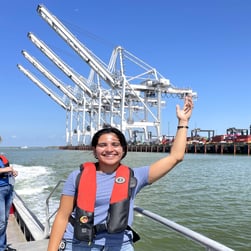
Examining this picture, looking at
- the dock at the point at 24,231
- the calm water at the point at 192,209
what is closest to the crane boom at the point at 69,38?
the calm water at the point at 192,209

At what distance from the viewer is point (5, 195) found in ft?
12.8

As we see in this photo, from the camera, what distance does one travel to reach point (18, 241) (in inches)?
189

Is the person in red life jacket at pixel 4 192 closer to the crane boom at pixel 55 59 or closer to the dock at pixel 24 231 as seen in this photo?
the dock at pixel 24 231

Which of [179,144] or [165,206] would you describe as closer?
[179,144]

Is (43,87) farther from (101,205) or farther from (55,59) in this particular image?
(101,205)

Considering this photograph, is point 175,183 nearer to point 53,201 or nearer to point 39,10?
point 53,201

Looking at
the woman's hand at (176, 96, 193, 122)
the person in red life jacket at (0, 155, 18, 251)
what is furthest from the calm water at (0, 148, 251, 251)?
the woman's hand at (176, 96, 193, 122)

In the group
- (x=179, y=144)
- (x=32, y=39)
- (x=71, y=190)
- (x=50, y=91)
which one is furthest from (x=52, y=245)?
(x=50, y=91)

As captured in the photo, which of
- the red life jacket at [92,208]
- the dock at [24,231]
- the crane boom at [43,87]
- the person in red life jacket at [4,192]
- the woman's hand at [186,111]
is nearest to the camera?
the red life jacket at [92,208]

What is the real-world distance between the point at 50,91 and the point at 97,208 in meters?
75.4

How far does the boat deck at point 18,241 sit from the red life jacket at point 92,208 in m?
2.07

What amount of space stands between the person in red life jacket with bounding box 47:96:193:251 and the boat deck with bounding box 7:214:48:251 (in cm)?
195

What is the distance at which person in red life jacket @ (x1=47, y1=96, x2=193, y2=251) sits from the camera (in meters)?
1.97

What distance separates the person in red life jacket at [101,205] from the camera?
197 cm
